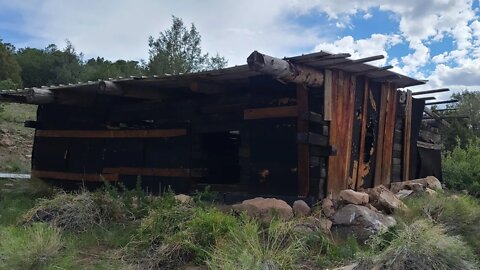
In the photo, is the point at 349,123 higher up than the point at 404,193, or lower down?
higher up

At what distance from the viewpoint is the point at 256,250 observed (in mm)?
4016

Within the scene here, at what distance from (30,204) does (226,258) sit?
5242mm

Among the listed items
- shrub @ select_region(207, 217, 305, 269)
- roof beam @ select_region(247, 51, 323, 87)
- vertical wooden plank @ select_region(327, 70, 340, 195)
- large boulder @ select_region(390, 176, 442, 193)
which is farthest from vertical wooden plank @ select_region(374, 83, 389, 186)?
shrub @ select_region(207, 217, 305, 269)

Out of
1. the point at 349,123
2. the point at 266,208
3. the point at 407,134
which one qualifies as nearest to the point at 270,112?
the point at 349,123

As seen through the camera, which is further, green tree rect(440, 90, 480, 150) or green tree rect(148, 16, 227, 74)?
green tree rect(148, 16, 227, 74)

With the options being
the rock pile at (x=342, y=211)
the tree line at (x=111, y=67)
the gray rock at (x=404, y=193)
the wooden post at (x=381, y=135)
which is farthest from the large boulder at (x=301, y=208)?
the tree line at (x=111, y=67)

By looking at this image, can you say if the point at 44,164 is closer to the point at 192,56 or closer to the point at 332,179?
the point at 332,179

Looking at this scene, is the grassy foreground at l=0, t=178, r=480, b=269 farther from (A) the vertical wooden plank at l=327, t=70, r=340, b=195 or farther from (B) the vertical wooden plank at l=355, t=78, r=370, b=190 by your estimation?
(B) the vertical wooden plank at l=355, t=78, r=370, b=190

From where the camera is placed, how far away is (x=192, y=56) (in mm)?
29188

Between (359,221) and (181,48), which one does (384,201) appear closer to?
(359,221)

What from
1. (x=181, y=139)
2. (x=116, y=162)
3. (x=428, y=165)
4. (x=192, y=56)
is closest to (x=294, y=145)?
(x=181, y=139)

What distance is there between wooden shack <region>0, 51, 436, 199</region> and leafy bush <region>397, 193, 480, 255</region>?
110cm

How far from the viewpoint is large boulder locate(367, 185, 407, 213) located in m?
6.47

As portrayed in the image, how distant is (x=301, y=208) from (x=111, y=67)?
91.2 feet
